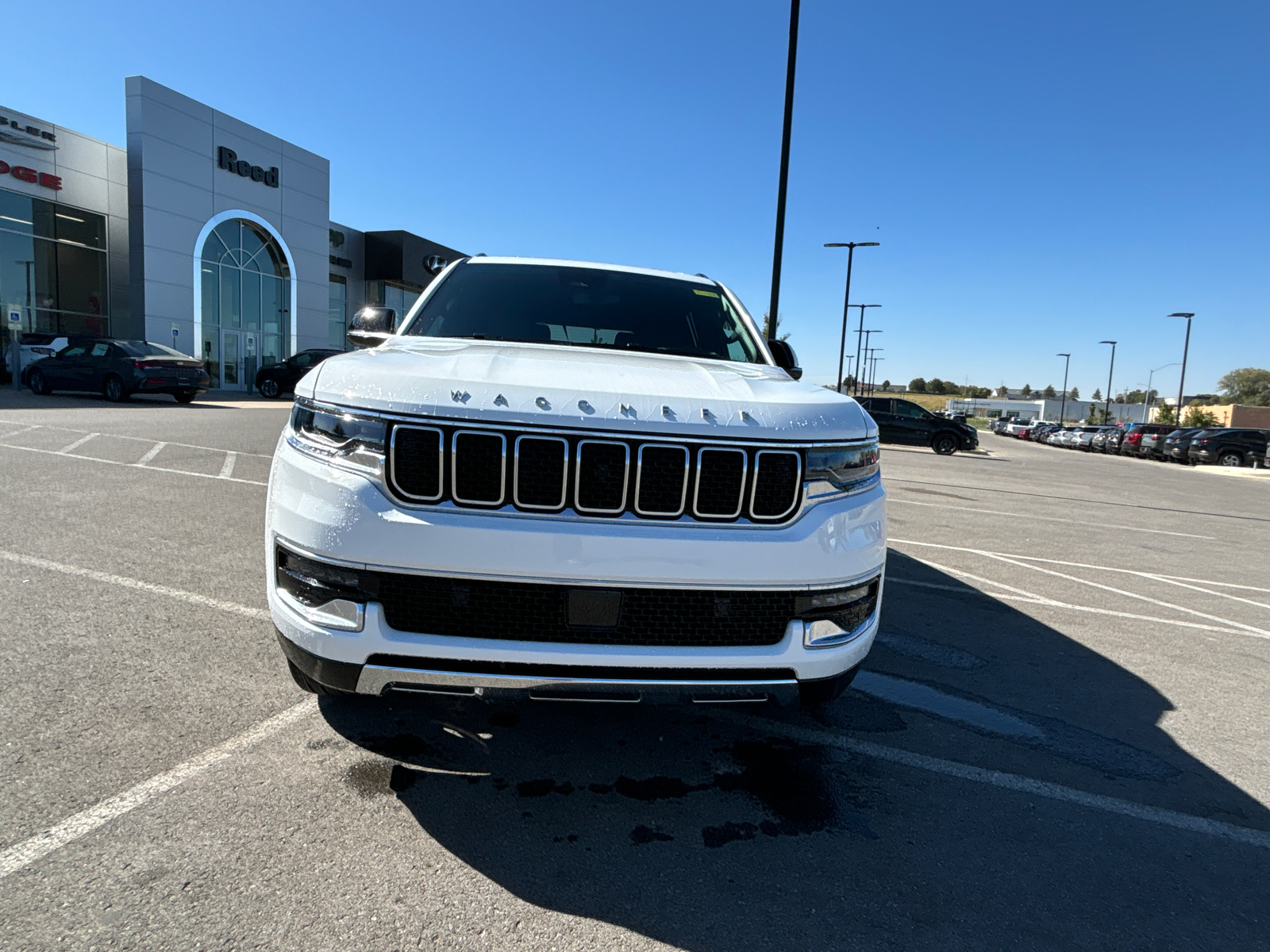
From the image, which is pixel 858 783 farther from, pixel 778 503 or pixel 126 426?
pixel 126 426

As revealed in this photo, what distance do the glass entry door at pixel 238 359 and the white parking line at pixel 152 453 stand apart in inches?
788

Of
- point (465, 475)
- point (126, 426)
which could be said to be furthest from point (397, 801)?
point (126, 426)

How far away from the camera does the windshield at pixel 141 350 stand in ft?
61.0

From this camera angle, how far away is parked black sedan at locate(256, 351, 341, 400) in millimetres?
24109

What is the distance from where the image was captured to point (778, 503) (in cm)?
230

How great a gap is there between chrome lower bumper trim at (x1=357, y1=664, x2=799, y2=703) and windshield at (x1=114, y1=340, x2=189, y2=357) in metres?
20.1

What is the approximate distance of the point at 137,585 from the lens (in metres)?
4.39

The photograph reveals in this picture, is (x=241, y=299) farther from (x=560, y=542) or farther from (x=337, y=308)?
(x=560, y=542)

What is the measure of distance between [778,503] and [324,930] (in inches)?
63.5

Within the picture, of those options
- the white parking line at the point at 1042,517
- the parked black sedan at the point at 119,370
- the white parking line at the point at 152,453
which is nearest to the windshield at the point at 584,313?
the white parking line at the point at 1042,517

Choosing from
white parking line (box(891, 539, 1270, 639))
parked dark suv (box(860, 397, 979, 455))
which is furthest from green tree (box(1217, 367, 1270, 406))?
white parking line (box(891, 539, 1270, 639))

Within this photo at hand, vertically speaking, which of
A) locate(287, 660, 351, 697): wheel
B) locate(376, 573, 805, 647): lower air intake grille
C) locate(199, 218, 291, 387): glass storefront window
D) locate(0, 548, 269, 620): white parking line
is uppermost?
locate(199, 218, 291, 387): glass storefront window

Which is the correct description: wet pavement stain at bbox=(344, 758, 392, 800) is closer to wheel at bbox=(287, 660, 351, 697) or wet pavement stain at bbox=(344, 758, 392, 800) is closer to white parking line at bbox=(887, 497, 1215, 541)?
wheel at bbox=(287, 660, 351, 697)

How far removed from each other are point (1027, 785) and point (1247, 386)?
164075 millimetres
